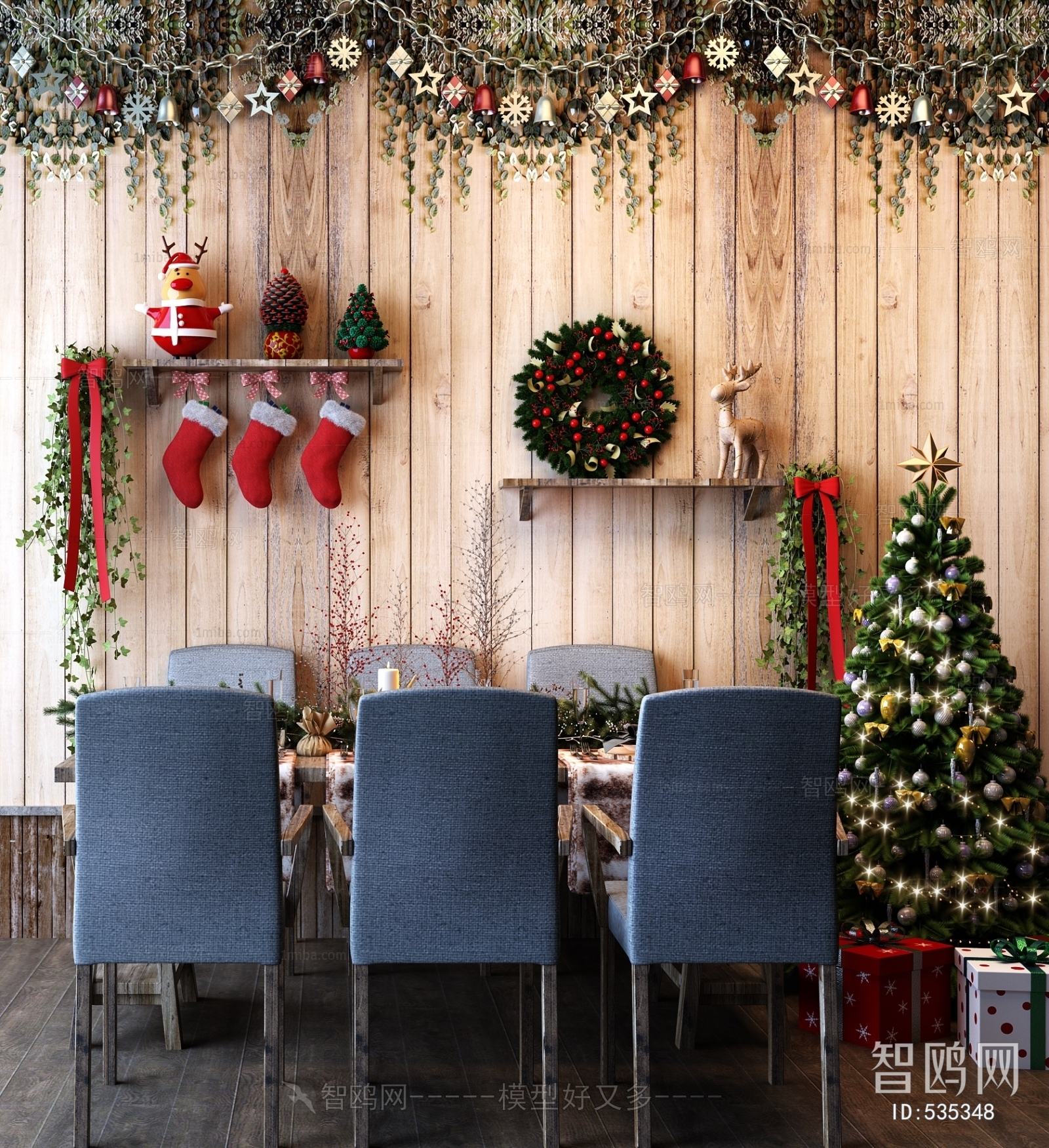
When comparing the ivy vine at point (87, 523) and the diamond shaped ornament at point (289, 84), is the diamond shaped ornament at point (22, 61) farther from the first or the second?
the ivy vine at point (87, 523)

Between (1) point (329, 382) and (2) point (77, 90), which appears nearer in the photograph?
(2) point (77, 90)

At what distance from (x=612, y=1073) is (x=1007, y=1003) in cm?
96

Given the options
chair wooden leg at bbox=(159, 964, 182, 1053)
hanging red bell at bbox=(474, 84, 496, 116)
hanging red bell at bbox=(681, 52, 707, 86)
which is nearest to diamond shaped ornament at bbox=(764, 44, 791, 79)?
hanging red bell at bbox=(681, 52, 707, 86)

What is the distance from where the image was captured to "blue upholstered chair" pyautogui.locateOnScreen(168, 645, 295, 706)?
3609 mm

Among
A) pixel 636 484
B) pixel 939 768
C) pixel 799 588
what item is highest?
pixel 636 484

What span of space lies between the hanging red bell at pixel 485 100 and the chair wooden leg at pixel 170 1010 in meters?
2.82

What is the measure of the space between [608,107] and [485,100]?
0.43 meters

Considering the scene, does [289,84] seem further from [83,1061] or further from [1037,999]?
[1037,999]

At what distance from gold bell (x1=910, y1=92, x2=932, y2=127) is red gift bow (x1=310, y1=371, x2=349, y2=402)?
7.03 feet

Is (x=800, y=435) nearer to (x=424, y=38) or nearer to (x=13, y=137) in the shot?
(x=424, y=38)

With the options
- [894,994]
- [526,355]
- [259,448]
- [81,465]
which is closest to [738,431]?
[526,355]

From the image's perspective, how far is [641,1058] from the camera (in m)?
2.15

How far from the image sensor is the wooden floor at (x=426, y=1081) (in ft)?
7.50

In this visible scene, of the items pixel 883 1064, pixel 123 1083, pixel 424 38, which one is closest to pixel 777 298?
pixel 424 38
